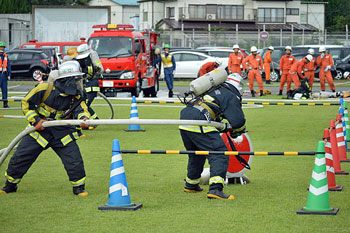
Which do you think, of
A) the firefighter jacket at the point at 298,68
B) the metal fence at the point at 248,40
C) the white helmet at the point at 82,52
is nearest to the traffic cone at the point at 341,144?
the white helmet at the point at 82,52

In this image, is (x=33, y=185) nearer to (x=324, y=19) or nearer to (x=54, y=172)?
(x=54, y=172)

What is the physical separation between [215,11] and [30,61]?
33.4 m

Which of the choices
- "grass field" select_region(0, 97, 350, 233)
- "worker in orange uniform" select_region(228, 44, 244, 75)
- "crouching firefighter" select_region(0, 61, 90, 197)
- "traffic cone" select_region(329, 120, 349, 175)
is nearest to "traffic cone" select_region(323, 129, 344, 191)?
"grass field" select_region(0, 97, 350, 233)

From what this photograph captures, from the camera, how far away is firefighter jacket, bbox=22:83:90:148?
26.4 ft

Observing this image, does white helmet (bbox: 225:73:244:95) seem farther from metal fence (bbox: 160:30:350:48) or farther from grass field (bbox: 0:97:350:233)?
metal fence (bbox: 160:30:350:48)

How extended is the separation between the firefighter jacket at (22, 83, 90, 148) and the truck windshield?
15718 millimetres

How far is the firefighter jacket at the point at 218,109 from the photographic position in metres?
7.67

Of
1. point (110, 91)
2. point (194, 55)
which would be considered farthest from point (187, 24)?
point (110, 91)

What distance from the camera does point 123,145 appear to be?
12.8m

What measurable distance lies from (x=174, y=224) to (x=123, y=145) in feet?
20.4

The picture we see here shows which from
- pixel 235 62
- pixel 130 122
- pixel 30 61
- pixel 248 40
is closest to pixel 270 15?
pixel 248 40

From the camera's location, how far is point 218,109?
7.84 meters

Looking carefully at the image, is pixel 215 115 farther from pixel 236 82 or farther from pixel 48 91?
pixel 48 91

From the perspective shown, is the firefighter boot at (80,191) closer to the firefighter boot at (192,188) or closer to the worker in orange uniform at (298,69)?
the firefighter boot at (192,188)
